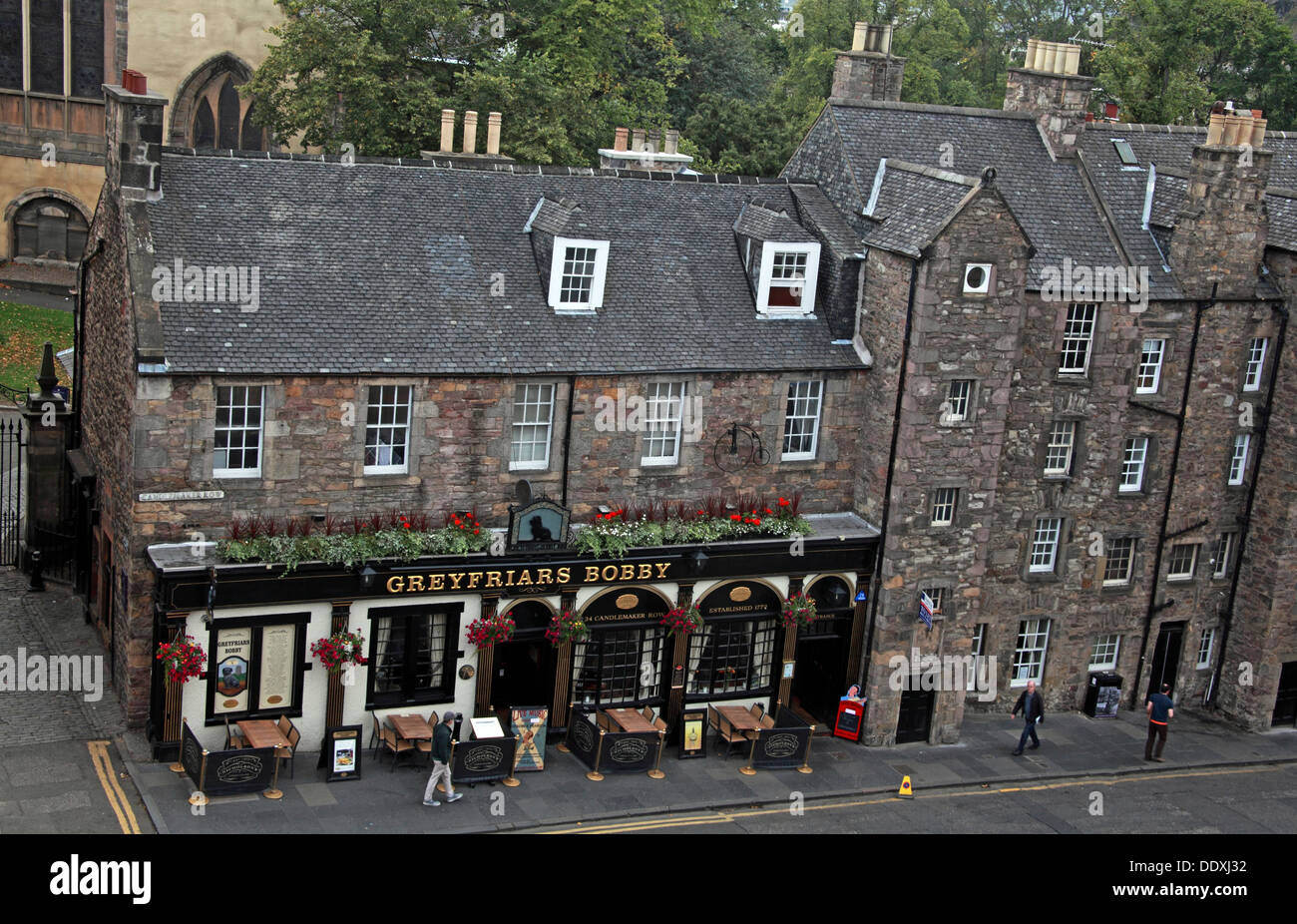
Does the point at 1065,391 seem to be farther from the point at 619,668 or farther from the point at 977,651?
the point at 619,668

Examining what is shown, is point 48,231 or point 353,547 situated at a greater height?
point 48,231

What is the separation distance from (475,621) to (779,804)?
6.28 metres

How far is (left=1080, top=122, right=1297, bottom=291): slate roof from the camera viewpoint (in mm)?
32844

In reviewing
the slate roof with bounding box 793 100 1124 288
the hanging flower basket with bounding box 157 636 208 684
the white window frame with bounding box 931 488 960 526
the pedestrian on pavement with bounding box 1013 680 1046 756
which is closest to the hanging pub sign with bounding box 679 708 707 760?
the white window frame with bounding box 931 488 960 526

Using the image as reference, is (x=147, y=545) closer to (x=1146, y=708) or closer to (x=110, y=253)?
(x=110, y=253)

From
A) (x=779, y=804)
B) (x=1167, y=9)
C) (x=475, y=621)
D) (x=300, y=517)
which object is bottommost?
(x=779, y=804)

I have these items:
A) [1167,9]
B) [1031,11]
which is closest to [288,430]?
[1167,9]

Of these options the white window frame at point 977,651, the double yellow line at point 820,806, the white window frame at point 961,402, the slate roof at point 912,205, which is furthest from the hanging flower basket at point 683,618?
the slate roof at point 912,205

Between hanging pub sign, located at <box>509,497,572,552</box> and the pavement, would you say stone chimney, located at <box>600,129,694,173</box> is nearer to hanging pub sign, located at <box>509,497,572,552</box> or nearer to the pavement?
hanging pub sign, located at <box>509,497,572,552</box>

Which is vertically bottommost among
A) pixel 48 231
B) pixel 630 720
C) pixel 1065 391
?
pixel 630 720

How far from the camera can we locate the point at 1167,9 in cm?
5372

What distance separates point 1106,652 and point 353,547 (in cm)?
1743

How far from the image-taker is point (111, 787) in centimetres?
2473

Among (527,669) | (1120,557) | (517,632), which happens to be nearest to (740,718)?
(527,669)
